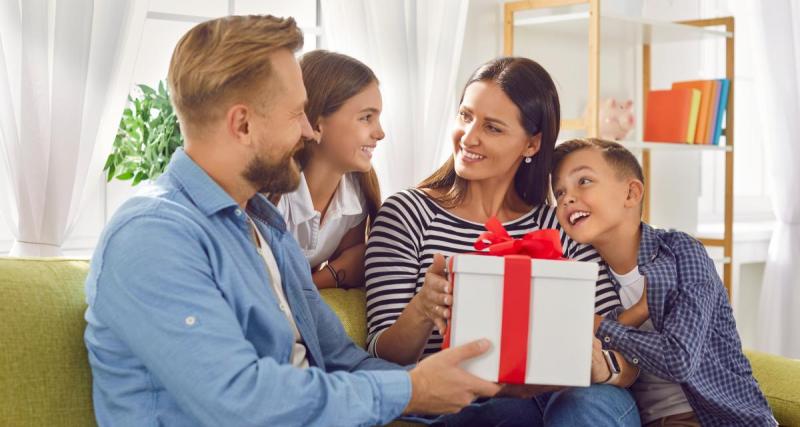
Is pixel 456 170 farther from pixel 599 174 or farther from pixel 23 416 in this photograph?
pixel 23 416

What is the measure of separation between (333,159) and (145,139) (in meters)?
0.81

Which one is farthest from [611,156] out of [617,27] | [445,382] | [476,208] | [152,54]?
[617,27]

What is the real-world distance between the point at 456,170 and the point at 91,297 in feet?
3.33

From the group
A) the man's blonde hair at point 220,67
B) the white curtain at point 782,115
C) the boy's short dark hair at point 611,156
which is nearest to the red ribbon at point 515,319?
the man's blonde hair at point 220,67

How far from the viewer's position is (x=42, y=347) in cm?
152

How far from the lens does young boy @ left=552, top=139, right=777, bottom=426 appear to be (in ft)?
6.24

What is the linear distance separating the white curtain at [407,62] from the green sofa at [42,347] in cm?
157

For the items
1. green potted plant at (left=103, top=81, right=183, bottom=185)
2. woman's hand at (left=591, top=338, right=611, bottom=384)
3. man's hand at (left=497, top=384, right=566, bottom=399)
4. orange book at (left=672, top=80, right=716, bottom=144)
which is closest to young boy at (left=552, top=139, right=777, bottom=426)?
woman's hand at (left=591, top=338, right=611, bottom=384)

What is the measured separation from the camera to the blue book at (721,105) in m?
4.01

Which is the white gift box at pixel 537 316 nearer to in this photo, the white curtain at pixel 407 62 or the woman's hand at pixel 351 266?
the woman's hand at pixel 351 266

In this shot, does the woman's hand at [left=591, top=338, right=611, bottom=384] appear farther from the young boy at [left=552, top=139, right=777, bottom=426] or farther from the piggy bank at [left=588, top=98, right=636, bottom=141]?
the piggy bank at [left=588, top=98, right=636, bottom=141]

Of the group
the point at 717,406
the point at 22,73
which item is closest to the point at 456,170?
the point at 717,406

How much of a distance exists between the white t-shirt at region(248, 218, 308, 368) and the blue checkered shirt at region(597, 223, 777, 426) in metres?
0.64

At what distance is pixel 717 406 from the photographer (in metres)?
1.94
